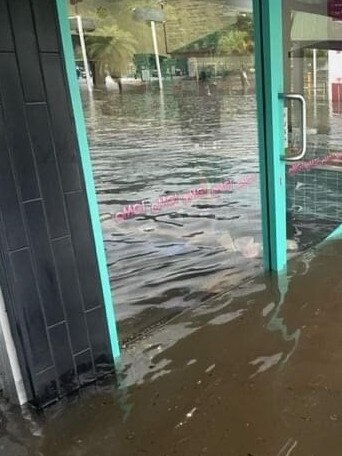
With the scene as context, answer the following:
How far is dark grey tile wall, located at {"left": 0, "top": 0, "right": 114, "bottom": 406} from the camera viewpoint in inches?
60.6

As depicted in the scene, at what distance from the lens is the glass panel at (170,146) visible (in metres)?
2.04

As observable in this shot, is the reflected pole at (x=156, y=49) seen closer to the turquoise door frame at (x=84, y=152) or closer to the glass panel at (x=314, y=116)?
the turquoise door frame at (x=84, y=152)

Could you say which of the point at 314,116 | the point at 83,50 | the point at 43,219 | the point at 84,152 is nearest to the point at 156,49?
the point at 83,50

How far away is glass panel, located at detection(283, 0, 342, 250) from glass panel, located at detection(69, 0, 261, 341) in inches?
14.3

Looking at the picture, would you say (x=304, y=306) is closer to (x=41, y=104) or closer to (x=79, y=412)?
(x=79, y=412)

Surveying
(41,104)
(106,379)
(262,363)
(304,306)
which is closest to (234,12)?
(41,104)

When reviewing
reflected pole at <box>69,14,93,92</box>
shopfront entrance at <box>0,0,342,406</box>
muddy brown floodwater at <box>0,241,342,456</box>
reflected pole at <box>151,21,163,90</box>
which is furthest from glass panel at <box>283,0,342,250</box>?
reflected pole at <box>69,14,93,92</box>

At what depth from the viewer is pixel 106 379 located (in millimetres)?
1940

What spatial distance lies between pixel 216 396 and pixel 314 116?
7.24 feet

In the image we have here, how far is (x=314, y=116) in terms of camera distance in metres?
3.28

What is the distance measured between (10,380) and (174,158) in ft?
4.35

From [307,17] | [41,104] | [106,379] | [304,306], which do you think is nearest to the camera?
[41,104]

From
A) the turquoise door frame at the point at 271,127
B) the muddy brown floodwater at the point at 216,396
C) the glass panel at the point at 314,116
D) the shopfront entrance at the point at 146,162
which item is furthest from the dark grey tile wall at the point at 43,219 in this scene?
the glass panel at the point at 314,116

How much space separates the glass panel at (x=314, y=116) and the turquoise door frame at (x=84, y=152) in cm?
148
